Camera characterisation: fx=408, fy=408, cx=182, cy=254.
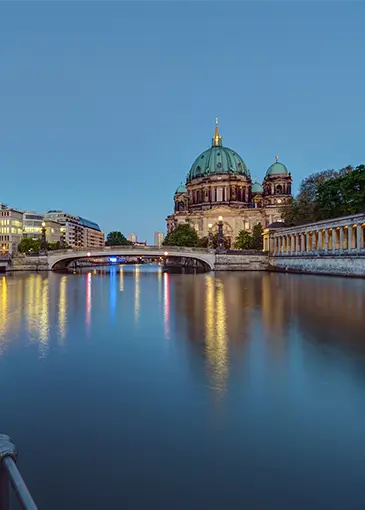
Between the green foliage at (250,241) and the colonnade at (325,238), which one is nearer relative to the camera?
the colonnade at (325,238)

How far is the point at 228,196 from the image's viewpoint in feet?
435

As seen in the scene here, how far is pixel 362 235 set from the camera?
47250mm

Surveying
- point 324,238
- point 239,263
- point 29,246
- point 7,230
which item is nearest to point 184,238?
point 239,263

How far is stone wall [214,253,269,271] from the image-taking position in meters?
72.8

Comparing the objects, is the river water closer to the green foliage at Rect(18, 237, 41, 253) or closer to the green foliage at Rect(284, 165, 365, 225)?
the green foliage at Rect(284, 165, 365, 225)

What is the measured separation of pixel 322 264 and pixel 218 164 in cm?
8810

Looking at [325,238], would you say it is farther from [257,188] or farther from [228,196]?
[257,188]

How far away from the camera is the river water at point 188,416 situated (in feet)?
15.7

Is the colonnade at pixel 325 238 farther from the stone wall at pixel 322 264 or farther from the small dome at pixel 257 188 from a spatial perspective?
the small dome at pixel 257 188

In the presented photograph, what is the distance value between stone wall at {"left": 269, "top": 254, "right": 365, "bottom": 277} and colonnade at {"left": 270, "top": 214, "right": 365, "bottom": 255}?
958 mm

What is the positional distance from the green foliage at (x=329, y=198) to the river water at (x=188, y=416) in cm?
4357

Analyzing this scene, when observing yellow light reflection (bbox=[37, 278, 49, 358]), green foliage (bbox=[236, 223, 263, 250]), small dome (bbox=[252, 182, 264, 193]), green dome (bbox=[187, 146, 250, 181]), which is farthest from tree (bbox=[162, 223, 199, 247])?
yellow light reflection (bbox=[37, 278, 49, 358])

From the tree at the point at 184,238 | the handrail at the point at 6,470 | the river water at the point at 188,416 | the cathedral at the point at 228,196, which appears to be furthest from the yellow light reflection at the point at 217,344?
the cathedral at the point at 228,196

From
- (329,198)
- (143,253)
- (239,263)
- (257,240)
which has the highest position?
(329,198)
